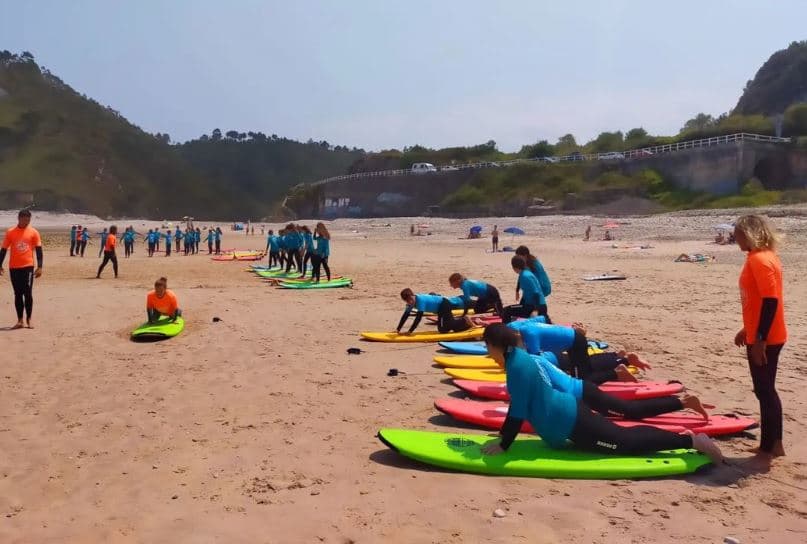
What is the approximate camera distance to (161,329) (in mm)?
8570

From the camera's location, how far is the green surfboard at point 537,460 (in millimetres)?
4039

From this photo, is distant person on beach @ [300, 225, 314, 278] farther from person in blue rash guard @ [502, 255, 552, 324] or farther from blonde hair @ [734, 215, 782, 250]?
blonde hair @ [734, 215, 782, 250]

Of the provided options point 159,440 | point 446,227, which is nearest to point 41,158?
point 446,227

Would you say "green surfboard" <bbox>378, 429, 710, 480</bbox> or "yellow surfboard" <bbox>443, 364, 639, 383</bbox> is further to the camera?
"yellow surfboard" <bbox>443, 364, 639, 383</bbox>

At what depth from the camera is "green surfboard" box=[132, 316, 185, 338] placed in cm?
841

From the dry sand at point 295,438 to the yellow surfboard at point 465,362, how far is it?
0.28m

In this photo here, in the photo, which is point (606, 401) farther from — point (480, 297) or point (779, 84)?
point (779, 84)

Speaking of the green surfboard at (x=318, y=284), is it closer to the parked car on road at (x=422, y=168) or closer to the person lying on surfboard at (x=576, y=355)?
the person lying on surfboard at (x=576, y=355)

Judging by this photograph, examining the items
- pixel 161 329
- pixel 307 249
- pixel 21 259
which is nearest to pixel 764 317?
pixel 161 329

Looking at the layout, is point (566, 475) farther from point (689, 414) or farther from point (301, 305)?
point (301, 305)

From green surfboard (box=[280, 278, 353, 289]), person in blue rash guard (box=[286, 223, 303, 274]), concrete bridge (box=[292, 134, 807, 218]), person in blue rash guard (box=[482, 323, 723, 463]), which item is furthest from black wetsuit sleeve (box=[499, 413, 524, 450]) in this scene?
concrete bridge (box=[292, 134, 807, 218])

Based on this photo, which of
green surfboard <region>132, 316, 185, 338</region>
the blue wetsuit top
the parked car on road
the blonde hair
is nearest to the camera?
the blue wetsuit top

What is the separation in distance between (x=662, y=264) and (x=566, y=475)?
654 inches

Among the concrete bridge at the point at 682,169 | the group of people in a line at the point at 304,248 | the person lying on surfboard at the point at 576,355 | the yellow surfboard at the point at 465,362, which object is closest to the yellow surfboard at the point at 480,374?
the yellow surfboard at the point at 465,362
